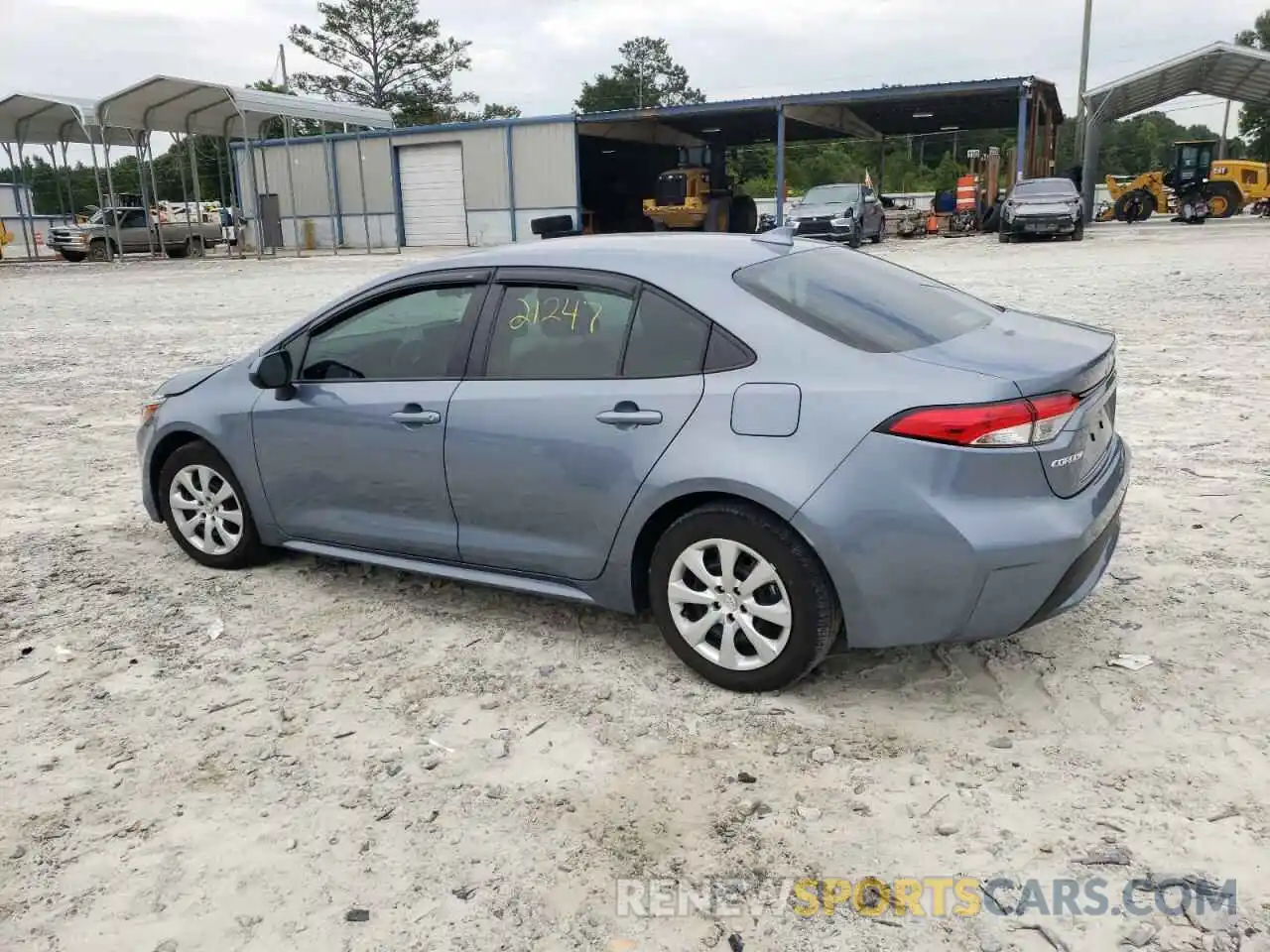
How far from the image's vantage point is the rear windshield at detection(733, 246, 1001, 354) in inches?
138

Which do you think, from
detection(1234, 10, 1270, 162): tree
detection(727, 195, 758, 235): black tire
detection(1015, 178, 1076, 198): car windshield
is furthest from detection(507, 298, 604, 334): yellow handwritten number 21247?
detection(1234, 10, 1270, 162): tree

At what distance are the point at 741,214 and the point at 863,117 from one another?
24.3 feet

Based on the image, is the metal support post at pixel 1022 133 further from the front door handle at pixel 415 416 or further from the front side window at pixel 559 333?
the front door handle at pixel 415 416

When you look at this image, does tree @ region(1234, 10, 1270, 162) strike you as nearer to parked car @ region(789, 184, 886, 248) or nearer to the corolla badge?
parked car @ region(789, 184, 886, 248)

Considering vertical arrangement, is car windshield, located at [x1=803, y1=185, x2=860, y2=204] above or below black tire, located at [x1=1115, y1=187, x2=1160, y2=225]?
above

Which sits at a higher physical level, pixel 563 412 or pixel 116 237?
pixel 116 237

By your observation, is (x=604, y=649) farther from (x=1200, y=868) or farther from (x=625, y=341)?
(x=1200, y=868)

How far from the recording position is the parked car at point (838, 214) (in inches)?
1042

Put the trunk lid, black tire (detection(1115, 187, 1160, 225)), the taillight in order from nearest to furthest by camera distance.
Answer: the taillight
the trunk lid
black tire (detection(1115, 187, 1160, 225))

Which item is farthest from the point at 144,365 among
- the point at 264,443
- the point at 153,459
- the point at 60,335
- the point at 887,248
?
the point at 887,248

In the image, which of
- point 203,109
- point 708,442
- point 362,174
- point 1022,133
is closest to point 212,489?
point 708,442

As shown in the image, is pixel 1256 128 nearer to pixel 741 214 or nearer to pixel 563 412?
pixel 741 214

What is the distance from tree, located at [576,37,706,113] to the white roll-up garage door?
57340 mm

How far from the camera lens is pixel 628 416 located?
141 inches
